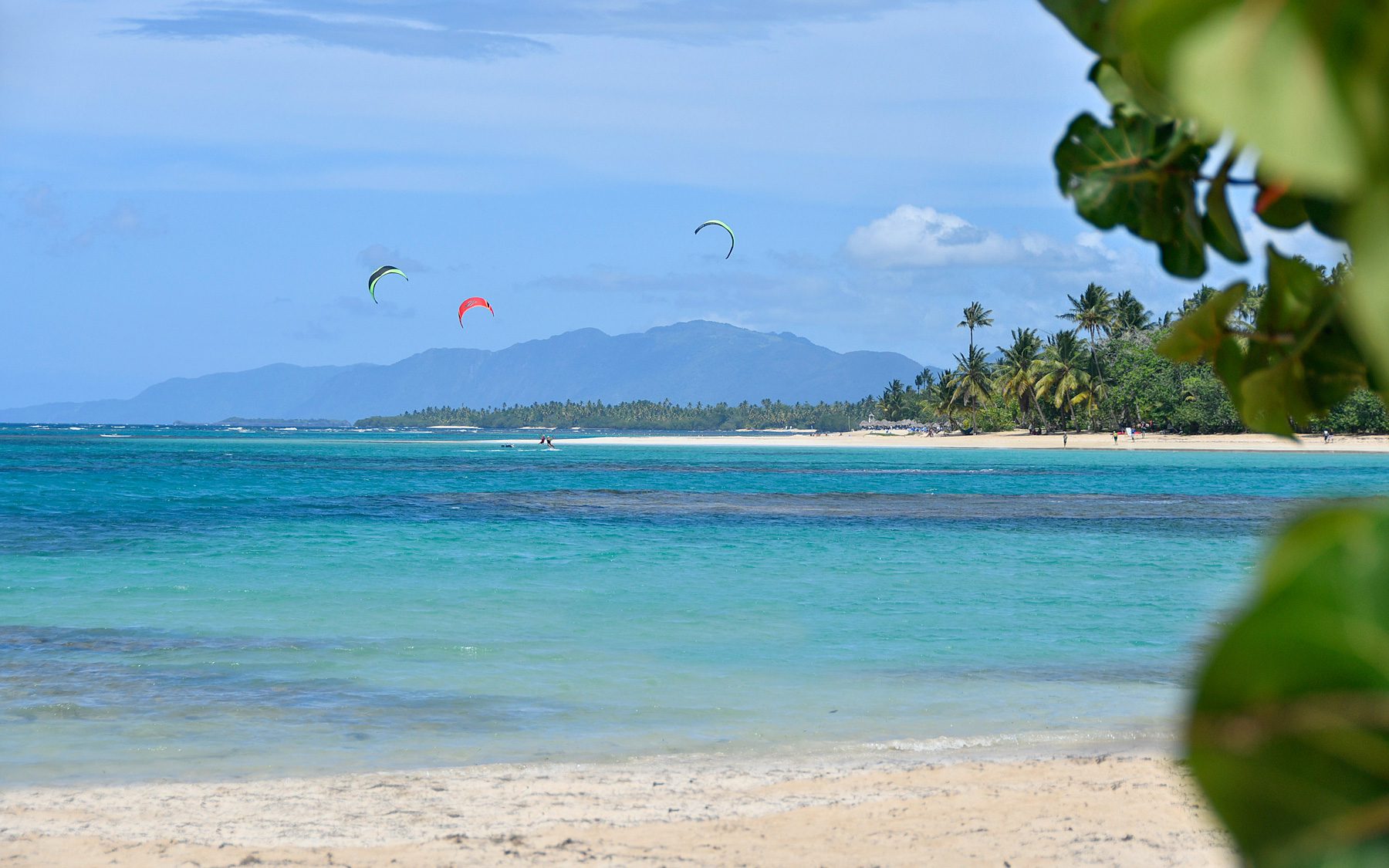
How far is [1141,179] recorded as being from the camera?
0.94 m

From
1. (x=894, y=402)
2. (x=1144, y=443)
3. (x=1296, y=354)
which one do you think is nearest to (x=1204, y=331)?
(x=1296, y=354)

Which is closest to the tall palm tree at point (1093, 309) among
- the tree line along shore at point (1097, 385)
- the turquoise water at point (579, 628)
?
the tree line along shore at point (1097, 385)

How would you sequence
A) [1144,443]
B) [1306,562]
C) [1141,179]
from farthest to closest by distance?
[1144,443]
[1141,179]
[1306,562]

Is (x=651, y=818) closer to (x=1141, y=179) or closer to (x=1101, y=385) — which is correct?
(x=1141, y=179)

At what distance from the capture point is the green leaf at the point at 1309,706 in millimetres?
299

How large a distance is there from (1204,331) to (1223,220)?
0.55 feet

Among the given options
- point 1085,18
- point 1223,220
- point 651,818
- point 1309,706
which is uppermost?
point 1085,18

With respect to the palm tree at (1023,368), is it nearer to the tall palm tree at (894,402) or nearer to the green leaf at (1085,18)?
the tall palm tree at (894,402)

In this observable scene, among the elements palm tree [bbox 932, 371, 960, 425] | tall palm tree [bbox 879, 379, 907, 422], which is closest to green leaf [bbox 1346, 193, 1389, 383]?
palm tree [bbox 932, 371, 960, 425]

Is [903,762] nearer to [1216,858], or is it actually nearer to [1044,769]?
[1044,769]

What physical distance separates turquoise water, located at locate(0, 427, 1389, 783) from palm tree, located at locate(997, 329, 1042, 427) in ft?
178

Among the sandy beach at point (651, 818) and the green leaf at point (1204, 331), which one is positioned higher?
the green leaf at point (1204, 331)

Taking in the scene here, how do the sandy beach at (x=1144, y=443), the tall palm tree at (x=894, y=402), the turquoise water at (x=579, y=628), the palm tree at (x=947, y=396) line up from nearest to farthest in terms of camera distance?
the turquoise water at (x=579, y=628)
the sandy beach at (x=1144, y=443)
the palm tree at (x=947, y=396)
the tall palm tree at (x=894, y=402)

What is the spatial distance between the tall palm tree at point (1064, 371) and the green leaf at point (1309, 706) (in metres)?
86.1
